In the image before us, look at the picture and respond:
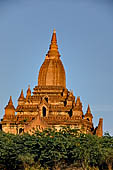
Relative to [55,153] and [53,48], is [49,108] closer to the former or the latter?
[53,48]

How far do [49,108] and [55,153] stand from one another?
19318 mm

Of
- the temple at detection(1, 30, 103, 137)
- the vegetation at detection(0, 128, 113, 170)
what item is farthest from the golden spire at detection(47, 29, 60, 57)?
the vegetation at detection(0, 128, 113, 170)

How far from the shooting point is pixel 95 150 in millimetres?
68188

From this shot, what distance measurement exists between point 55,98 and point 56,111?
89.9 inches

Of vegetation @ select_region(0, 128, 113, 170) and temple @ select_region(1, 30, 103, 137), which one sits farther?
temple @ select_region(1, 30, 103, 137)

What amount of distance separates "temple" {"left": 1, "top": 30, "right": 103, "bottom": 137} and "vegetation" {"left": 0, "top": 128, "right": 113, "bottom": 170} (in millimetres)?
11321

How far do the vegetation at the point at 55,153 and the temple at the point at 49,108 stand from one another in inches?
446

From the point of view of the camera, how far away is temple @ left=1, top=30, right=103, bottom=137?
82.8 meters

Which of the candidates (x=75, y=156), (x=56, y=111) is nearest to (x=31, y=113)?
(x=56, y=111)

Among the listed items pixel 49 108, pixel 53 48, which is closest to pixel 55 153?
pixel 49 108

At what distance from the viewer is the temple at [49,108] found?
82.8 m

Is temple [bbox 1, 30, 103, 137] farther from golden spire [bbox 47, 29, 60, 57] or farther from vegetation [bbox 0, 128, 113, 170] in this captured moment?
vegetation [bbox 0, 128, 113, 170]

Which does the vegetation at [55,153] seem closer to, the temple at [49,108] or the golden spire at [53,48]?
the temple at [49,108]

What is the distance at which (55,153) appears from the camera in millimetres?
66312
